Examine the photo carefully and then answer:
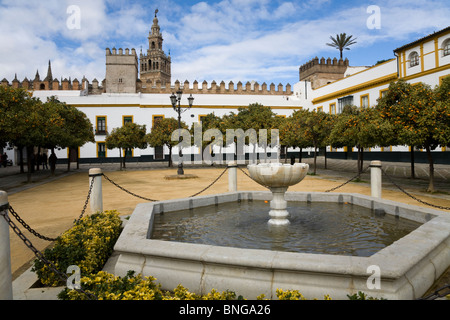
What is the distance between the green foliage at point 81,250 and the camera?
3.40m

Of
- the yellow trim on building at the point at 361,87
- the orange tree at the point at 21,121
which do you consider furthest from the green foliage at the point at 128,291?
the yellow trim on building at the point at 361,87

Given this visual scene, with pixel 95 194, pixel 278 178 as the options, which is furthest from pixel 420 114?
pixel 95 194

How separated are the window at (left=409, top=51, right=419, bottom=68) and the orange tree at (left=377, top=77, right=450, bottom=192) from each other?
1352 cm

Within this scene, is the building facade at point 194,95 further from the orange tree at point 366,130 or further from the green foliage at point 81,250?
A: the green foliage at point 81,250

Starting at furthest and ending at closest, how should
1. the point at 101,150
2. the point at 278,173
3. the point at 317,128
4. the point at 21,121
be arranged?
the point at 101,150, the point at 317,128, the point at 21,121, the point at 278,173

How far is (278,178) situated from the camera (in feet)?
16.2

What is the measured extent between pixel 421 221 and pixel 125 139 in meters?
23.1

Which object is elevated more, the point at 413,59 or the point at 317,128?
the point at 413,59

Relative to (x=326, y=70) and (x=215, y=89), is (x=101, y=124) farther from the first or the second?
(x=326, y=70)

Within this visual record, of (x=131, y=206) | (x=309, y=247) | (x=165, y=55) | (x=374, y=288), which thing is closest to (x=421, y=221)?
(x=309, y=247)

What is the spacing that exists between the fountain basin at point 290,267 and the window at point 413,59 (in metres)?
22.0

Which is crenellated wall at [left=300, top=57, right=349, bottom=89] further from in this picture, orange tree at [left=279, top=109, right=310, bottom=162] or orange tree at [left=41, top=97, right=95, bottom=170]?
orange tree at [left=41, top=97, right=95, bottom=170]

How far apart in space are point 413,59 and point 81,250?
24873 mm

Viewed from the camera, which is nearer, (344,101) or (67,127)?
(67,127)
